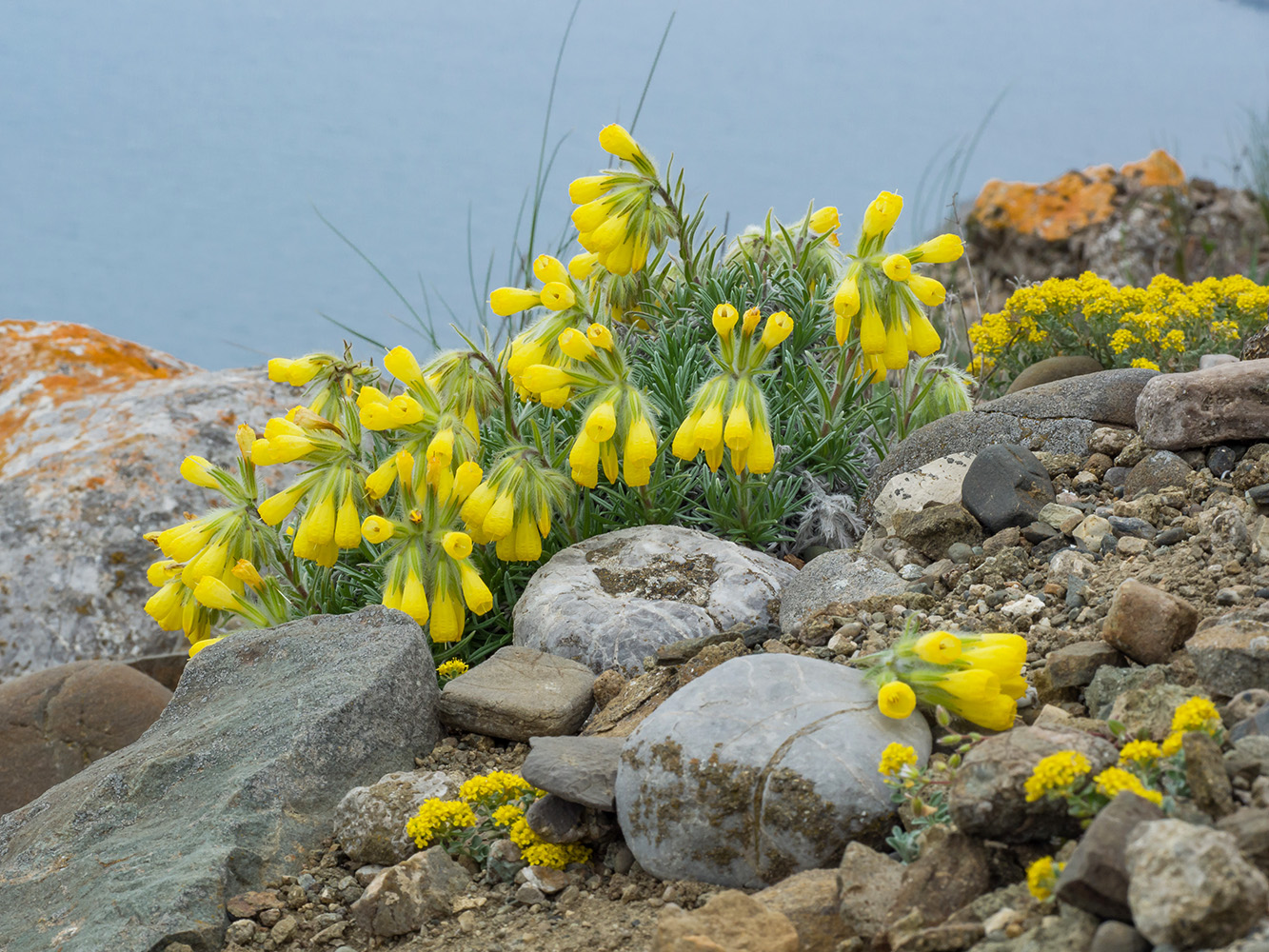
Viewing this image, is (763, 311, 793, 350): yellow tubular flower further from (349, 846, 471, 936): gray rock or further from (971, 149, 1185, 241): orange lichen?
(971, 149, 1185, 241): orange lichen

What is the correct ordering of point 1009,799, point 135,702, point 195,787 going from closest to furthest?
1. point 1009,799
2. point 195,787
3. point 135,702

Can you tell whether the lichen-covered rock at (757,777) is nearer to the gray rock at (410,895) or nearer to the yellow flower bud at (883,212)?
the gray rock at (410,895)

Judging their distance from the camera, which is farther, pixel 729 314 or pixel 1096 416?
pixel 1096 416

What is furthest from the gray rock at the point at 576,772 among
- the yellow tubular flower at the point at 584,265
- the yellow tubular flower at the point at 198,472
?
the yellow tubular flower at the point at 584,265

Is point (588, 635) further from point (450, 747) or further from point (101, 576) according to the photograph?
point (101, 576)

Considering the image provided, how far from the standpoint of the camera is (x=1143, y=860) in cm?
159

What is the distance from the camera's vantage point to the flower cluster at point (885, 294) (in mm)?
3658

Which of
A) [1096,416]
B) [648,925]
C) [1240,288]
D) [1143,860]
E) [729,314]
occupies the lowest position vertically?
[648,925]

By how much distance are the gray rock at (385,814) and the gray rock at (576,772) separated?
0.39 metres

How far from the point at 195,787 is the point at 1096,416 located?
10.4ft

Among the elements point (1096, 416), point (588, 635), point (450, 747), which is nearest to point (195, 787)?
point (450, 747)

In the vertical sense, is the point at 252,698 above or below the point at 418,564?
below

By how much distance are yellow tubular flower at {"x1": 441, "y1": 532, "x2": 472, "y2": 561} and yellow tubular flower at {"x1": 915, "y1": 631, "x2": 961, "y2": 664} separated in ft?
5.26

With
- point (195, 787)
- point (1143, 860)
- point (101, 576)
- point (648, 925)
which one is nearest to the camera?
point (1143, 860)
